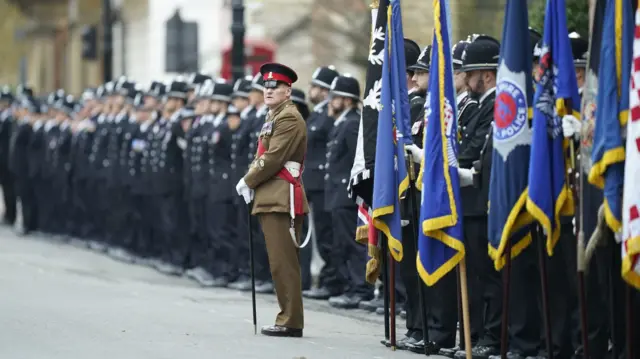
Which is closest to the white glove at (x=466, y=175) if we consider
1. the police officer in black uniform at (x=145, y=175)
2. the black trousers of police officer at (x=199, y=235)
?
the black trousers of police officer at (x=199, y=235)

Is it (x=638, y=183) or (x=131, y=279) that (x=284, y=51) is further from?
Result: (x=638, y=183)

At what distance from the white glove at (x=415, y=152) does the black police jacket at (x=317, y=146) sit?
5.10 m

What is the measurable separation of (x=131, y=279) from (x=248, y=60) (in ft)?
47.5

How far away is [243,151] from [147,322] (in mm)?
4984

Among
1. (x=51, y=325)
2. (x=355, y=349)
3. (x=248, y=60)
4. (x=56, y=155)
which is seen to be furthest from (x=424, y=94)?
(x=248, y=60)

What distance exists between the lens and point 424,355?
1252cm

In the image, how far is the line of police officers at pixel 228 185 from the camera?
12.5m

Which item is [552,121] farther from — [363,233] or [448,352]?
[363,233]

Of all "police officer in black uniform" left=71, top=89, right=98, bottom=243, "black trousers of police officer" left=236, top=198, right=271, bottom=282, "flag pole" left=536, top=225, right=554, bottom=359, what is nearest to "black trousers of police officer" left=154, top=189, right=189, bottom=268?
"black trousers of police officer" left=236, top=198, right=271, bottom=282

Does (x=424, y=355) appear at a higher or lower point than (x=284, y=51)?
lower

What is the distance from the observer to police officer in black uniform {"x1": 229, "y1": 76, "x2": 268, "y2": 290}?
1916cm

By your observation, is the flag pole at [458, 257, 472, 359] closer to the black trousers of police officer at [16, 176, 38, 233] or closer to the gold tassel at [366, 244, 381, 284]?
the gold tassel at [366, 244, 381, 284]

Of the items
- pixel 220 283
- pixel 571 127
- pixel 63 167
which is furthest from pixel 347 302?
pixel 63 167

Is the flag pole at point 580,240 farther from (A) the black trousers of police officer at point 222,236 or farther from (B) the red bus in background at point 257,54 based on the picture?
(B) the red bus in background at point 257,54
